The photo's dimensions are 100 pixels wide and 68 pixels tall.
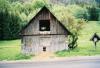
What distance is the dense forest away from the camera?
20094 millimetres

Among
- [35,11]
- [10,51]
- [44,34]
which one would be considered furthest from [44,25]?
[10,51]

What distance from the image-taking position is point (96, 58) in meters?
19.0

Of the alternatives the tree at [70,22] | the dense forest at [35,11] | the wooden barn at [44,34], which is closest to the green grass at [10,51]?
the dense forest at [35,11]

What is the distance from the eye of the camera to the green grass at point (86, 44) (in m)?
20.1

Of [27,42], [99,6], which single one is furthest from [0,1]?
[99,6]

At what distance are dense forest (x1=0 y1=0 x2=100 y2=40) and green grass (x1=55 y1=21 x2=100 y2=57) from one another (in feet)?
1.02

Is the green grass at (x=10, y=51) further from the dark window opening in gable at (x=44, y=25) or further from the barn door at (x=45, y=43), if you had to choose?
the dark window opening in gable at (x=44, y=25)

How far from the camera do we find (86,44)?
66.8 feet

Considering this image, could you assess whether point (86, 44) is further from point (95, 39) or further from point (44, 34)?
point (44, 34)

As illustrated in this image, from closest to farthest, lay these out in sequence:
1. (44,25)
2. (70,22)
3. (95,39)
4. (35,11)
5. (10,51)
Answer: (10,51) → (95,39) → (35,11) → (70,22) → (44,25)

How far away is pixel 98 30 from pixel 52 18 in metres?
2.17

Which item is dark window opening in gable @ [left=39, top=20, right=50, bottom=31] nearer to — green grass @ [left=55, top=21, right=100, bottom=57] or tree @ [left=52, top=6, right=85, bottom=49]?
tree @ [left=52, top=6, right=85, bottom=49]

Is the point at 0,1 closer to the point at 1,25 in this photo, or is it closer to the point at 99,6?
the point at 1,25

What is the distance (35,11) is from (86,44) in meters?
2.62
